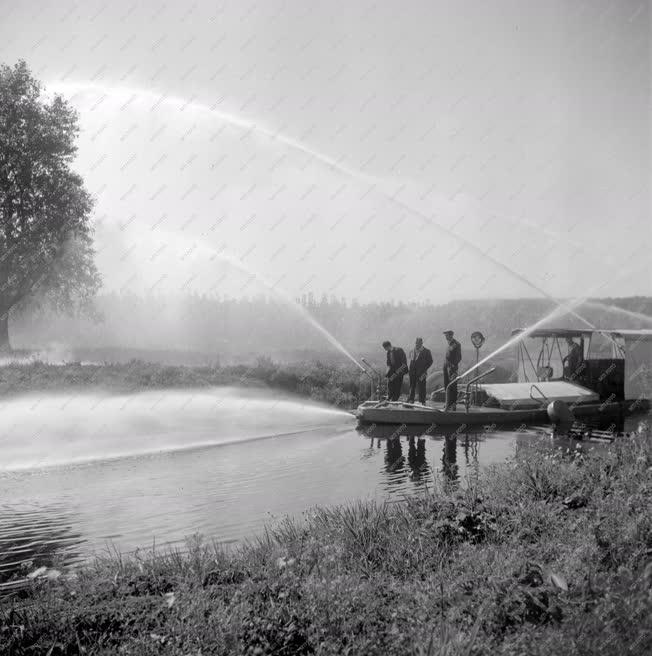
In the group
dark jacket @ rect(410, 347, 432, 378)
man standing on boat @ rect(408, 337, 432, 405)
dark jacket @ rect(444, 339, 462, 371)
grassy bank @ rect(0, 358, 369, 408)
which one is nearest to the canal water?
grassy bank @ rect(0, 358, 369, 408)

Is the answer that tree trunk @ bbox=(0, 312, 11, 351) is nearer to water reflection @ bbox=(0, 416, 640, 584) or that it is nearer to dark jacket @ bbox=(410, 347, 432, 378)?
water reflection @ bbox=(0, 416, 640, 584)

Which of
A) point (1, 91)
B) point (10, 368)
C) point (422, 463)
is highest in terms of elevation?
point (1, 91)

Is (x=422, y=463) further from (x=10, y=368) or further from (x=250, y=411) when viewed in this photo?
(x=10, y=368)

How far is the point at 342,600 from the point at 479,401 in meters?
19.6

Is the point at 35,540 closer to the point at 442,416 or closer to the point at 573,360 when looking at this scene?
the point at 442,416

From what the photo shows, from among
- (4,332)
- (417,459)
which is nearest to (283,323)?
(4,332)

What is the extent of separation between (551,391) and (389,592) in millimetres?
19276

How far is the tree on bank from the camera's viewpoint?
31.0 m

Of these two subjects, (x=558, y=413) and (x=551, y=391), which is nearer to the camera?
(x=558, y=413)

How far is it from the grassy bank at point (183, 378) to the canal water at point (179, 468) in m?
1.48

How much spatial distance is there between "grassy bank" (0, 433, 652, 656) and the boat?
12.8 m

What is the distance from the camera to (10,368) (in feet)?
88.0

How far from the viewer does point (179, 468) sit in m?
14.5

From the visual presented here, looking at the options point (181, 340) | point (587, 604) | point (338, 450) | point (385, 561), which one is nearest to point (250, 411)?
point (338, 450)
